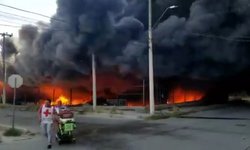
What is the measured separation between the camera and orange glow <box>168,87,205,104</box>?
46438 mm

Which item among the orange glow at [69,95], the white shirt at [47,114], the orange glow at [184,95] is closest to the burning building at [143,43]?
the orange glow at [184,95]

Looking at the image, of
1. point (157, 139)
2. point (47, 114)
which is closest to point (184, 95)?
point (157, 139)

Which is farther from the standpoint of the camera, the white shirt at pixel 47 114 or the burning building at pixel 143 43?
the burning building at pixel 143 43

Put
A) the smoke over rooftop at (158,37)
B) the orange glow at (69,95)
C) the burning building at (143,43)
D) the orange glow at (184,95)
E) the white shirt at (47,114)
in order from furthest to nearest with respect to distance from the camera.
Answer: the orange glow at (69,95) < the orange glow at (184,95) < the burning building at (143,43) < the smoke over rooftop at (158,37) < the white shirt at (47,114)

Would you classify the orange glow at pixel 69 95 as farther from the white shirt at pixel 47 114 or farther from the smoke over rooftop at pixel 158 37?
the white shirt at pixel 47 114

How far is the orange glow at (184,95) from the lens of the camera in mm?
46438

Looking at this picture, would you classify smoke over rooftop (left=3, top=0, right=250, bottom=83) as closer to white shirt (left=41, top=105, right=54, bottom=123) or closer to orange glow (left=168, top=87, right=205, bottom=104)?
orange glow (left=168, top=87, right=205, bottom=104)

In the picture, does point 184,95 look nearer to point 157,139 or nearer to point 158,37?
point 158,37

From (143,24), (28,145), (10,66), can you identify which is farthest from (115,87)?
(28,145)

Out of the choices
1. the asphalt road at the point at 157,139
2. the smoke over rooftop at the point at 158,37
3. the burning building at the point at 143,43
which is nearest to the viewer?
the asphalt road at the point at 157,139

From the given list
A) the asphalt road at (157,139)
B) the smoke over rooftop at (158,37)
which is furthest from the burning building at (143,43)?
the asphalt road at (157,139)

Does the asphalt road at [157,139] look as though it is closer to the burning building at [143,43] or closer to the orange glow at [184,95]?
the burning building at [143,43]

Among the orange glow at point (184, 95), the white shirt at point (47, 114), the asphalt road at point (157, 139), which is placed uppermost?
the orange glow at point (184, 95)

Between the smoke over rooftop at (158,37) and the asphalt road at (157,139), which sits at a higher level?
the smoke over rooftop at (158,37)
